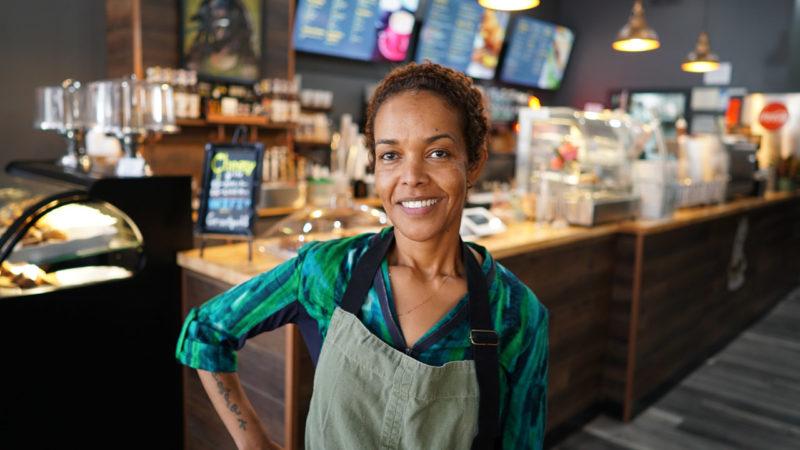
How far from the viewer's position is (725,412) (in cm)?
360

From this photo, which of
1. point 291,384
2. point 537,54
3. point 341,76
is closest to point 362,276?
point 291,384

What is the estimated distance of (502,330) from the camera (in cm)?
122

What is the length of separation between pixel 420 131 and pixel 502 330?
42 centimetres

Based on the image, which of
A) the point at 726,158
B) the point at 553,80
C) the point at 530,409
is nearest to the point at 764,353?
the point at 726,158

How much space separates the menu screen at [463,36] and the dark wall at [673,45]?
1.84 metres

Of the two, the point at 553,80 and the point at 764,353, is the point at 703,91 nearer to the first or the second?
the point at 553,80

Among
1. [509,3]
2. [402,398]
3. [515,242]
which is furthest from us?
[509,3]

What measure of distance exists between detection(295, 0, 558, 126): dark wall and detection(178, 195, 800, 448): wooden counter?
319 centimetres

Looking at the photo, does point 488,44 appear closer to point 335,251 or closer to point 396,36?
point 396,36

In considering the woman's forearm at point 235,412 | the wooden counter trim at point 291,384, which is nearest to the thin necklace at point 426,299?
the woman's forearm at point 235,412

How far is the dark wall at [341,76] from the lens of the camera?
5.73 m

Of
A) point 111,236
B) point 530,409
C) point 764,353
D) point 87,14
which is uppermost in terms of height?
point 87,14

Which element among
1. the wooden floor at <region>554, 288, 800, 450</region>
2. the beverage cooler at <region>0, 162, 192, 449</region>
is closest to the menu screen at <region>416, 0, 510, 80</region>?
the wooden floor at <region>554, 288, 800, 450</region>

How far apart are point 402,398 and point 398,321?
0.16m
